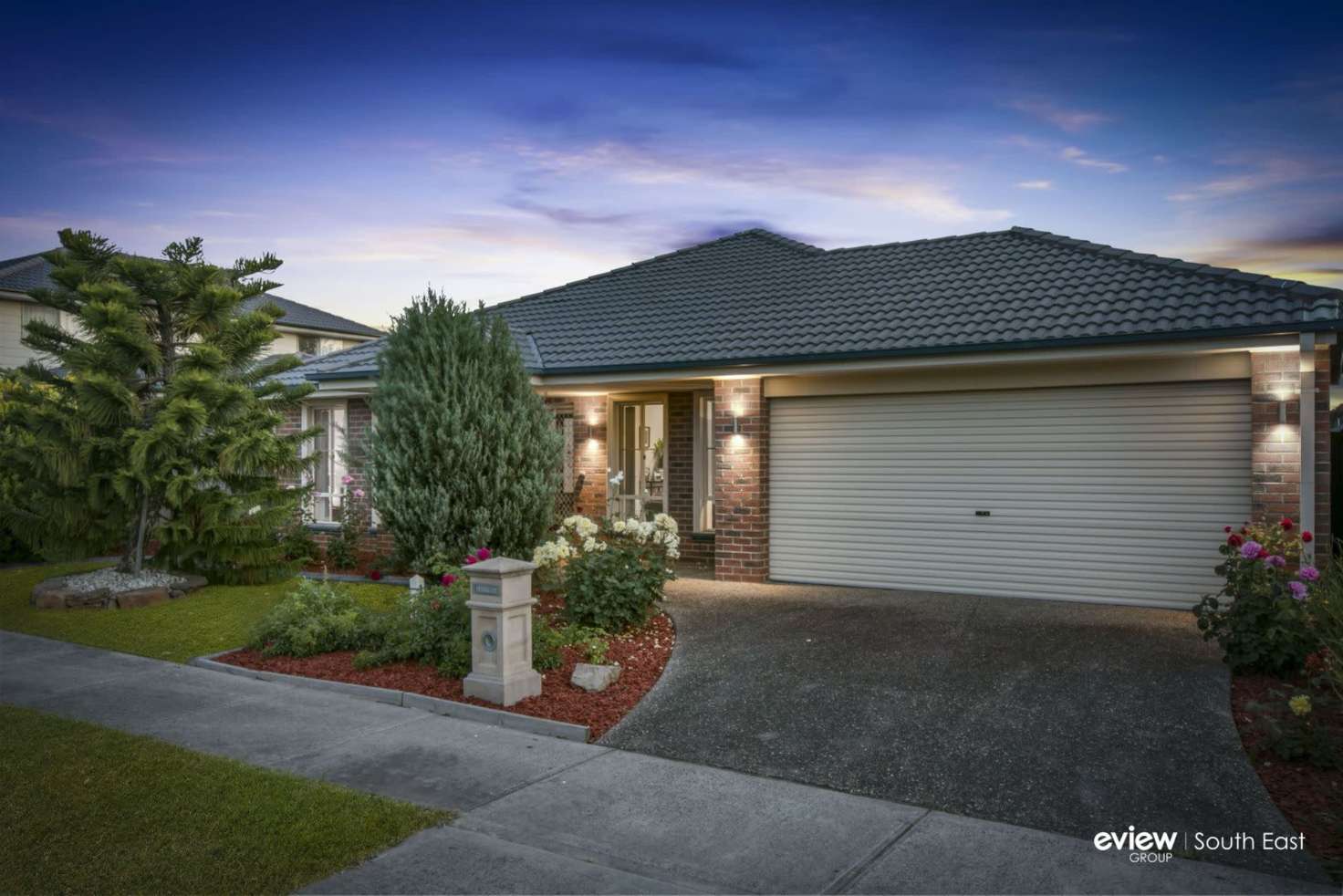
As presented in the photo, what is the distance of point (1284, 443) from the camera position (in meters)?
8.88

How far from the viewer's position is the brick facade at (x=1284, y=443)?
28.9 feet

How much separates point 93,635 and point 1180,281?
1269 centimetres

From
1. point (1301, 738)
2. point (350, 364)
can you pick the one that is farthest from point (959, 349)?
point (350, 364)

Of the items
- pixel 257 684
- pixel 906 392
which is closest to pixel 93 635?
pixel 257 684

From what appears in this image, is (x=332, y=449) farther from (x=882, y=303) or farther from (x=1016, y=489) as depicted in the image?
(x=1016, y=489)

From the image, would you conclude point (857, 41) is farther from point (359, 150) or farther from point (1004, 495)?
point (359, 150)

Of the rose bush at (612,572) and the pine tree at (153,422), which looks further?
the pine tree at (153,422)

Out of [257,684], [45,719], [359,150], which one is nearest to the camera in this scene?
[45,719]

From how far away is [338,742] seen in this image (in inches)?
239

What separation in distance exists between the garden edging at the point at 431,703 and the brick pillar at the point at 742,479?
221 inches

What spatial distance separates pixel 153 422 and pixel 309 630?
5.00 meters

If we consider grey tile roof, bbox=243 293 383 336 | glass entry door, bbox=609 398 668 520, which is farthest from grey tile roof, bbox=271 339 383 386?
grey tile roof, bbox=243 293 383 336

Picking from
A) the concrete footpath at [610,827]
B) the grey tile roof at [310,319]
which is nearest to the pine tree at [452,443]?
the concrete footpath at [610,827]

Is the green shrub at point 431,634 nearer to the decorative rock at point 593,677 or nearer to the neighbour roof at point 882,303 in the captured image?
the decorative rock at point 593,677
